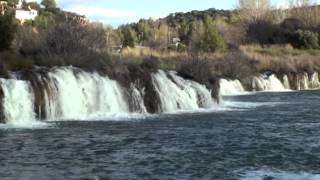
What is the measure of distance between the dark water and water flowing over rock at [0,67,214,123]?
226 centimetres

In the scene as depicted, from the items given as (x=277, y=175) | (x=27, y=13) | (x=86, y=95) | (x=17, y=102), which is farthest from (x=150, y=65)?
(x=27, y=13)

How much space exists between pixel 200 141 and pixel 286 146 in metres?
3.27

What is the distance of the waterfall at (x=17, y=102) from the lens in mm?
31516

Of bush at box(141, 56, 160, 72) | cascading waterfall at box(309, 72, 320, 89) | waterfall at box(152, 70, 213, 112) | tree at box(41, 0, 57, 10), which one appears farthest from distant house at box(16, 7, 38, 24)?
waterfall at box(152, 70, 213, 112)

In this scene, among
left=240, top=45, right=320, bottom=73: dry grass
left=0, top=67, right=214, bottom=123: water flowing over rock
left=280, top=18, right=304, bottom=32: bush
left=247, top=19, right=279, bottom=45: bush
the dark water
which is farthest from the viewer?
left=247, top=19, right=279, bottom=45: bush

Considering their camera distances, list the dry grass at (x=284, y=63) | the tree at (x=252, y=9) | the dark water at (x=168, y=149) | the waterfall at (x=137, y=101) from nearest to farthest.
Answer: the dark water at (x=168, y=149) < the waterfall at (x=137, y=101) < the dry grass at (x=284, y=63) < the tree at (x=252, y=9)

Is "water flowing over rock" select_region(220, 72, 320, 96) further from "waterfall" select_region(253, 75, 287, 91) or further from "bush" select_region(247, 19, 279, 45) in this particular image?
"bush" select_region(247, 19, 279, 45)

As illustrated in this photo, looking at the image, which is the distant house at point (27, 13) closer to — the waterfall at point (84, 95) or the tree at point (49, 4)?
the tree at point (49, 4)

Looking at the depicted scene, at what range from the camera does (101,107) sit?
1430 inches

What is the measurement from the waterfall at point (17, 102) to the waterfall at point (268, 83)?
1408 inches

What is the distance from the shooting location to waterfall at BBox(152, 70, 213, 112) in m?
39.8

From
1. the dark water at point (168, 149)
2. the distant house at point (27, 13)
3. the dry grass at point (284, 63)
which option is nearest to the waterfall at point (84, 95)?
the dark water at point (168, 149)

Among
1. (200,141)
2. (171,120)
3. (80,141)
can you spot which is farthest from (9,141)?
(171,120)

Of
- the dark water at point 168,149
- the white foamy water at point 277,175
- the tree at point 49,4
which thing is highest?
the tree at point 49,4
